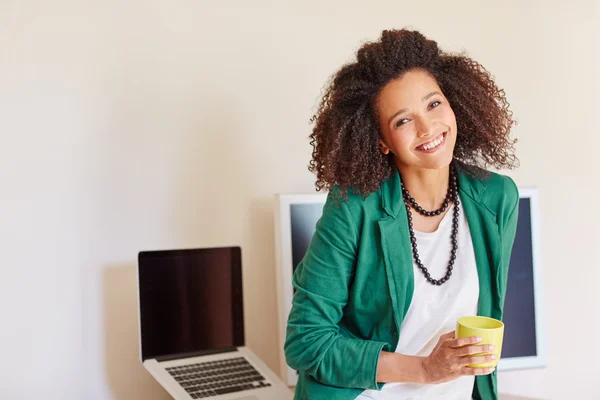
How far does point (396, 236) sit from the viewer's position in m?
1.39

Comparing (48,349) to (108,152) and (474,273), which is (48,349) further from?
(474,273)

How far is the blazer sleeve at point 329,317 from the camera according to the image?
1336mm

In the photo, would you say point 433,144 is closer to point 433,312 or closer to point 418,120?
point 418,120

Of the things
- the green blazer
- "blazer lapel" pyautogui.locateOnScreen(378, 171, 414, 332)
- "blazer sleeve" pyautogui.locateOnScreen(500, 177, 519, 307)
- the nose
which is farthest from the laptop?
the nose

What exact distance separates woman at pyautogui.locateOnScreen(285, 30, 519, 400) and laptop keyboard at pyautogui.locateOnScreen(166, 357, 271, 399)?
354 mm

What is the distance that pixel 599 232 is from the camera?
7.84ft

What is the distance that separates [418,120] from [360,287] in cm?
34

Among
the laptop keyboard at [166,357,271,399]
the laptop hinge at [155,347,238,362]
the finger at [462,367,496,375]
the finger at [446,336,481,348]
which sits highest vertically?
the finger at [446,336,481,348]

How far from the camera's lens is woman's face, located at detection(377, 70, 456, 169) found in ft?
4.55

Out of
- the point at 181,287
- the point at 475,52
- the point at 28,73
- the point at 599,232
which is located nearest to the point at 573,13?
the point at 475,52

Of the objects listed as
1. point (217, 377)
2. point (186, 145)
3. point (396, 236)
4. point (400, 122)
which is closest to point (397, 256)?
point (396, 236)

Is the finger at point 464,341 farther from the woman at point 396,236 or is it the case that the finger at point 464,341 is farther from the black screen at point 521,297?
the black screen at point 521,297

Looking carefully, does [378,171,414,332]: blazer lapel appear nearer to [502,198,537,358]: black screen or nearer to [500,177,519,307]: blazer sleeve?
[500,177,519,307]: blazer sleeve

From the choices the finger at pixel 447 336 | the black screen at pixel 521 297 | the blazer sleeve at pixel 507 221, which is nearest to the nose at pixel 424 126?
the blazer sleeve at pixel 507 221
